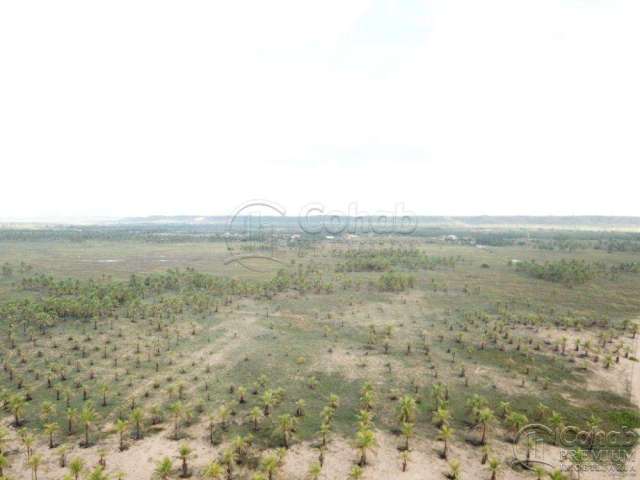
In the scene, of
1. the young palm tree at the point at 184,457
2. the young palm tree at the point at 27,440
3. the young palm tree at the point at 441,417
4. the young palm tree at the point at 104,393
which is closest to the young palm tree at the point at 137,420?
the young palm tree at the point at 104,393

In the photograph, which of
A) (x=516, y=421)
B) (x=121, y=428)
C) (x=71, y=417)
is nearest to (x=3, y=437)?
(x=71, y=417)

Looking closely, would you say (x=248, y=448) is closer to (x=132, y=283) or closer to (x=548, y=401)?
(x=548, y=401)

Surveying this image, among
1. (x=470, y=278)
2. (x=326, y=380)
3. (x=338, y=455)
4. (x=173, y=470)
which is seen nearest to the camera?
(x=173, y=470)

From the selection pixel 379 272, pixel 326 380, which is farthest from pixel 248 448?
pixel 379 272

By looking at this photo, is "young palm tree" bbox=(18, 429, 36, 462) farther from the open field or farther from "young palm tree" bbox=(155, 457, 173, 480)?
"young palm tree" bbox=(155, 457, 173, 480)

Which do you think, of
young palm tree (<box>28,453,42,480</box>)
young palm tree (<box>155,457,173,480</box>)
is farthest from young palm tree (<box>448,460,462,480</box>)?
young palm tree (<box>28,453,42,480</box>)
